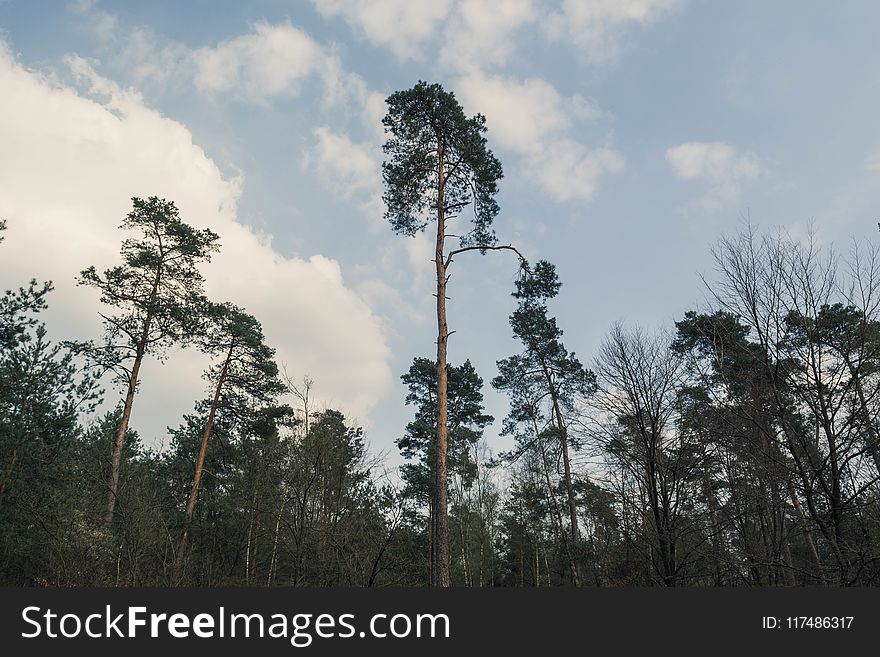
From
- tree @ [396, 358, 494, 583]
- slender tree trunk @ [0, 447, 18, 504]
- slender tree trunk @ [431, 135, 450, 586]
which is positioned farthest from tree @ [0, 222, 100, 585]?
tree @ [396, 358, 494, 583]

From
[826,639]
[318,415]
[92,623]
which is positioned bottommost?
[826,639]

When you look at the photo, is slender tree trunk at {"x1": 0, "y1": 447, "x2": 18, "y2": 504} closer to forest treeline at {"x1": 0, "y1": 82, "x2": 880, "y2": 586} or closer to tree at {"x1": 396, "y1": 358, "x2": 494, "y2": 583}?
forest treeline at {"x1": 0, "y1": 82, "x2": 880, "y2": 586}

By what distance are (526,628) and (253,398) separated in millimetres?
17790

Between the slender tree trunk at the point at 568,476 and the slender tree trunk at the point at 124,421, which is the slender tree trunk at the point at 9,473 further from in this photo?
the slender tree trunk at the point at 568,476

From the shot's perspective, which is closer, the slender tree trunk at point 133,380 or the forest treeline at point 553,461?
the forest treeline at point 553,461

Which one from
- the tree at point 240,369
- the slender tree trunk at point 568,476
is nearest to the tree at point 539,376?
the slender tree trunk at point 568,476

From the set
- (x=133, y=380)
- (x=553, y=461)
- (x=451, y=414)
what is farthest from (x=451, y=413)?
(x=133, y=380)

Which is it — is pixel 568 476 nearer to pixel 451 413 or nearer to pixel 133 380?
pixel 451 413

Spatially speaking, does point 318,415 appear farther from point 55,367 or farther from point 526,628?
point 526,628

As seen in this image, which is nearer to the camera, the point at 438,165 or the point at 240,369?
the point at 438,165

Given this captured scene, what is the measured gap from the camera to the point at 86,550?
39.1 ft

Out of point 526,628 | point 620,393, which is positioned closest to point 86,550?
point 526,628

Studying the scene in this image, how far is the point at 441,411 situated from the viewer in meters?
10.7

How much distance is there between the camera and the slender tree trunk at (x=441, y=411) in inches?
359
